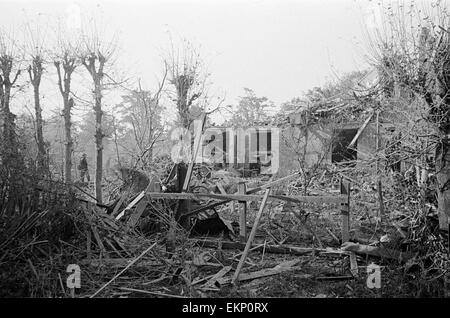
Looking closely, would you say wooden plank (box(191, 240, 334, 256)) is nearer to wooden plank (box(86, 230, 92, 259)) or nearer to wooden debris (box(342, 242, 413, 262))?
wooden debris (box(342, 242, 413, 262))

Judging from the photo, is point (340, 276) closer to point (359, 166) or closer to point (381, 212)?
point (381, 212)

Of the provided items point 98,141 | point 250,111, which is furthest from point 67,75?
point 250,111

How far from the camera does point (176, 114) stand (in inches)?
567

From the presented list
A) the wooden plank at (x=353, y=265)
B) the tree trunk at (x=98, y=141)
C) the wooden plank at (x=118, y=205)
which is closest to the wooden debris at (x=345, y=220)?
the wooden plank at (x=353, y=265)

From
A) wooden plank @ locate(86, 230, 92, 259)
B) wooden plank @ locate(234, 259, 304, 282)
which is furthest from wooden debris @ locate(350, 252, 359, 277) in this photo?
wooden plank @ locate(86, 230, 92, 259)

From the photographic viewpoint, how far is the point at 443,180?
4.65 metres

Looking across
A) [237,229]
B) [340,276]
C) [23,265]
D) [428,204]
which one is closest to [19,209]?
[23,265]

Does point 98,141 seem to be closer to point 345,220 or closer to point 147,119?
point 147,119

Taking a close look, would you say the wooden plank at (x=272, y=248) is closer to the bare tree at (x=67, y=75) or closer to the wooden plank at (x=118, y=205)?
the wooden plank at (x=118, y=205)

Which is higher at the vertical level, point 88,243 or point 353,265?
point 88,243

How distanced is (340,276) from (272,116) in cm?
1165

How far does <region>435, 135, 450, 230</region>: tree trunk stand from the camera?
15.1 ft

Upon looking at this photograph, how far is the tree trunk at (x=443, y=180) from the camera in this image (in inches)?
181

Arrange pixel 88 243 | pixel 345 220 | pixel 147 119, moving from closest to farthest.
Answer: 1. pixel 88 243
2. pixel 345 220
3. pixel 147 119
